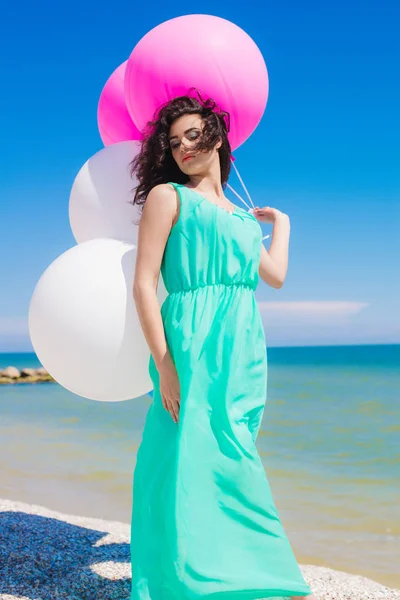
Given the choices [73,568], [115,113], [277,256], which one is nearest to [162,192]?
[277,256]

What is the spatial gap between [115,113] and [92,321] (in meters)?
1.16

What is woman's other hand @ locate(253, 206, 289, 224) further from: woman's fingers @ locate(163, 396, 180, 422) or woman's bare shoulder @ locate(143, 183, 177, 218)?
woman's fingers @ locate(163, 396, 180, 422)

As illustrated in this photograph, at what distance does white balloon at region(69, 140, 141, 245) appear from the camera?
9.19 feet

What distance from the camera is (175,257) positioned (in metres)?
Answer: 2.39

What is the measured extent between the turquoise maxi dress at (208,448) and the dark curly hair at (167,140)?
6.7 inches

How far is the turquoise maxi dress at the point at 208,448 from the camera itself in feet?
7.30

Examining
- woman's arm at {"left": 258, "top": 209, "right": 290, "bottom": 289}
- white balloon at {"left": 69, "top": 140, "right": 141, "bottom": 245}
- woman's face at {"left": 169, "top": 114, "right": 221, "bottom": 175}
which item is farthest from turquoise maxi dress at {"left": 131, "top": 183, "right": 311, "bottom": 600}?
white balloon at {"left": 69, "top": 140, "right": 141, "bottom": 245}

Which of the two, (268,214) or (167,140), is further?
(268,214)

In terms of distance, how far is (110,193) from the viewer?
2809mm

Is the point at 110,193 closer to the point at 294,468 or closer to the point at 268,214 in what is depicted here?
the point at 268,214

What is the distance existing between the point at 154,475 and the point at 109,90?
73.1 inches

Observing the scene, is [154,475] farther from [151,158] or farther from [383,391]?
[383,391]

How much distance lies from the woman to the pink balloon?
63 centimetres

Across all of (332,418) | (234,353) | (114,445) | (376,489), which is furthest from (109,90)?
(332,418)
